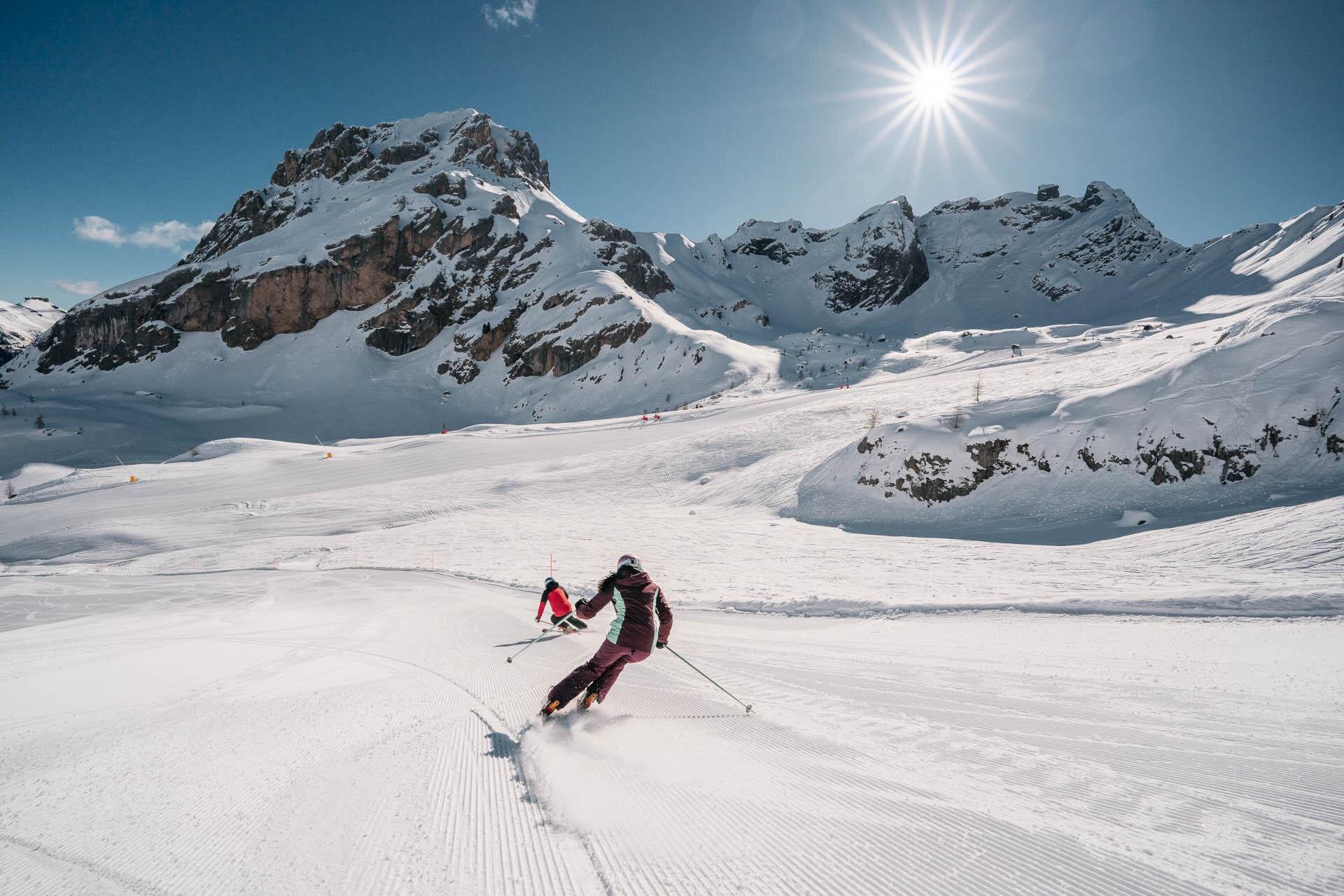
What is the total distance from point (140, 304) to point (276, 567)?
99339mm

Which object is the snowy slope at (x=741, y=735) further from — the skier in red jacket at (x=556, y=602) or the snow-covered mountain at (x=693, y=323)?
the snow-covered mountain at (x=693, y=323)

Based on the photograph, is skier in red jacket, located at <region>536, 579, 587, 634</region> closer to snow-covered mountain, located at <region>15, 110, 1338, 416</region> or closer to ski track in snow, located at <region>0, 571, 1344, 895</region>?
ski track in snow, located at <region>0, 571, 1344, 895</region>

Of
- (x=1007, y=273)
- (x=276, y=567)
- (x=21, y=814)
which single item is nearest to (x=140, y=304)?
(x=276, y=567)

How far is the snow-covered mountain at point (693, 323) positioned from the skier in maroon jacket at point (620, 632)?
1150 centimetres

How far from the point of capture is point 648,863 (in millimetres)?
2402

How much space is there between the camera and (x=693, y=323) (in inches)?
2847

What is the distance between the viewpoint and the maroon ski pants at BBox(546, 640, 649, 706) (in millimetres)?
4055

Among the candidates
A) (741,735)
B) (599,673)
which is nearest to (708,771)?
(741,735)

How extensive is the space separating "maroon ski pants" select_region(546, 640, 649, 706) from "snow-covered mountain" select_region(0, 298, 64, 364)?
18365 centimetres

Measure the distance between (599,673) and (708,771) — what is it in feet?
4.36

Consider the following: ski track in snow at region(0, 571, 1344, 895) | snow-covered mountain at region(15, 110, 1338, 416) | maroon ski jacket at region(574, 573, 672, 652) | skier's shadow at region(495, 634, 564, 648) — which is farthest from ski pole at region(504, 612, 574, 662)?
snow-covered mountain at region(15, 110, 1338, 416)

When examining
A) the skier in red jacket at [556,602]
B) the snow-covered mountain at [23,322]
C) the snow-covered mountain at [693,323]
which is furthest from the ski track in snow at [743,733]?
the snow-covered mountain at [23,322]

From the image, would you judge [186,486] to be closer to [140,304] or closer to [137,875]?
[137,875]

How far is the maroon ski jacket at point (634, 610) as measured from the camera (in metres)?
4.31
